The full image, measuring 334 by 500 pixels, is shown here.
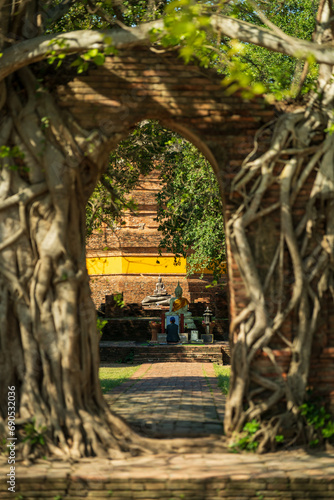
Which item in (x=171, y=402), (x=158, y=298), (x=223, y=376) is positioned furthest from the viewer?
(x=158, y=298)

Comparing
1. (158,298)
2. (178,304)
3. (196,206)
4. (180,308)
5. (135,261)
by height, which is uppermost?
(196,206)

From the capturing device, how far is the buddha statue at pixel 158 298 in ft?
78.3

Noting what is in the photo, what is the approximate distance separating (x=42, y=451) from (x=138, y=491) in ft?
3.65

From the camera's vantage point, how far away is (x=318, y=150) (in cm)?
630

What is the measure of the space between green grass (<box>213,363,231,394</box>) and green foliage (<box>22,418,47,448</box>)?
460 centimetres

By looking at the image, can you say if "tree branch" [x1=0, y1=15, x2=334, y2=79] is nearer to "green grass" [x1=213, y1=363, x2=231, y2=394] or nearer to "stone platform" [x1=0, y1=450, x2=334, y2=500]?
"stone platform" [x1=0, y1=450, x2=334, y2=500]

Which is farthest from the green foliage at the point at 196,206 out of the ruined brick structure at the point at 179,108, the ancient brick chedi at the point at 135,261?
the ancient brick chedi at the point at 135,261

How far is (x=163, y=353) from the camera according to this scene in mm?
16922

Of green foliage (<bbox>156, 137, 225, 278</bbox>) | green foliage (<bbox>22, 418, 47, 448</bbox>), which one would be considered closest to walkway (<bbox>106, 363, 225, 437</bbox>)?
green foliage (<bbox>22, 418, 47, 448</bbox>)

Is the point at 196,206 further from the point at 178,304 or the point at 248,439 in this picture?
the point at 248,439

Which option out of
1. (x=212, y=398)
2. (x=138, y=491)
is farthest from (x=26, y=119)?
(x=212, y=398)

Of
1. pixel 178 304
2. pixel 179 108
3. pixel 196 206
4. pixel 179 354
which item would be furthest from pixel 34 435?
pixel 178 304

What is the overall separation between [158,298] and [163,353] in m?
7.34

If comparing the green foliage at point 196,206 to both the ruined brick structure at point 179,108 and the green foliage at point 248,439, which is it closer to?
the ruined brick structure at point 179,108
